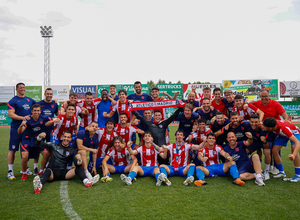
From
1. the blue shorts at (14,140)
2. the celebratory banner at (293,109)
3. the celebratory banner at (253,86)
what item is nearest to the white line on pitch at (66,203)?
the blue shorts at (14,140)

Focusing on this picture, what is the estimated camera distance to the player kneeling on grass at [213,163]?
4.59 metres

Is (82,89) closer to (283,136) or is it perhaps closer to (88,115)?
(88,115)

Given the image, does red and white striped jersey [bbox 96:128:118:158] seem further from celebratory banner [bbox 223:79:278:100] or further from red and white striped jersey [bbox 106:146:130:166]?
celebratory banner [bbox 223:79:278:100]

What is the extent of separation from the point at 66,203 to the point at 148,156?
2.11 metres

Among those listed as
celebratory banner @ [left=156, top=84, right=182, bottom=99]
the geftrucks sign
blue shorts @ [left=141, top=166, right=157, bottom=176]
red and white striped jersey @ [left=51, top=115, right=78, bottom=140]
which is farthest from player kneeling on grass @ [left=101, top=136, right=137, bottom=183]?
celebratory banner @ [left=156, top=84, right=182, bottom=99]

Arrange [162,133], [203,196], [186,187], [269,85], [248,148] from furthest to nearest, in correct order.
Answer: [269,85]
[162,133]
[248,148]
[186,187]
[203,196]

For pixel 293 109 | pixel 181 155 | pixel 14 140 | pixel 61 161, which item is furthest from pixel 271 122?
pixel 293 109

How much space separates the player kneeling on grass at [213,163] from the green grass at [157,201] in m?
0.24

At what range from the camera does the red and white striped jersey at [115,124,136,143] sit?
5.57 meters

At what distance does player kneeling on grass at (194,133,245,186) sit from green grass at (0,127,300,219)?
0.77 ft

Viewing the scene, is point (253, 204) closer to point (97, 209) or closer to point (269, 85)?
point (97, 209)

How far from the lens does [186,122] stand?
5.89 metres

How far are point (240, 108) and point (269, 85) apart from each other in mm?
22024

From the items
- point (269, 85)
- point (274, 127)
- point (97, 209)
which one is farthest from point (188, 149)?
point (269, 85)
